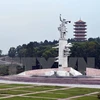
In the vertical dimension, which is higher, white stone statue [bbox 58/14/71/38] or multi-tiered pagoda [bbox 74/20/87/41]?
multi-tiered pagoda [bbox 74/20/87/41]

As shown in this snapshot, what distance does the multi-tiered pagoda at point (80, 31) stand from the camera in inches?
3851

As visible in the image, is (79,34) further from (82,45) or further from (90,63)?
(90,63)

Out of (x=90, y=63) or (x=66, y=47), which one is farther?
(x=90, y=63)

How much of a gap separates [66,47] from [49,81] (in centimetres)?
806

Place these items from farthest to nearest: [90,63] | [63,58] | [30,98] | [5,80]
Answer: [90,63], [63,58], [5,80], [30,98]

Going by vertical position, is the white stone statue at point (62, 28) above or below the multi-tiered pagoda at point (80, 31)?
below

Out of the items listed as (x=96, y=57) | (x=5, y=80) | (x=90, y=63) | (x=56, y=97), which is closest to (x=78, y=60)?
(x=90, y=63)

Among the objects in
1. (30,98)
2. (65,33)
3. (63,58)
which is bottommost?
(30,98)

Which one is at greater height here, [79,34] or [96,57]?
[79,34]

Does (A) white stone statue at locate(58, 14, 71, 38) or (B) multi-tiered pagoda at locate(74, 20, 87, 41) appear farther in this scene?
(B) multi-tiered pagoda at locate(74, 20, 87, 41)

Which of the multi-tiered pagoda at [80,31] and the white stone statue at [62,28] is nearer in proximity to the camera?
the white stone statue at [62,28]

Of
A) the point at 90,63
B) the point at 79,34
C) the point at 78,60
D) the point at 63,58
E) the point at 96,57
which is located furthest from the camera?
the point at 79,34

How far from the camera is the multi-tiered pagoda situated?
321 feet

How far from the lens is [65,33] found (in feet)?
142
